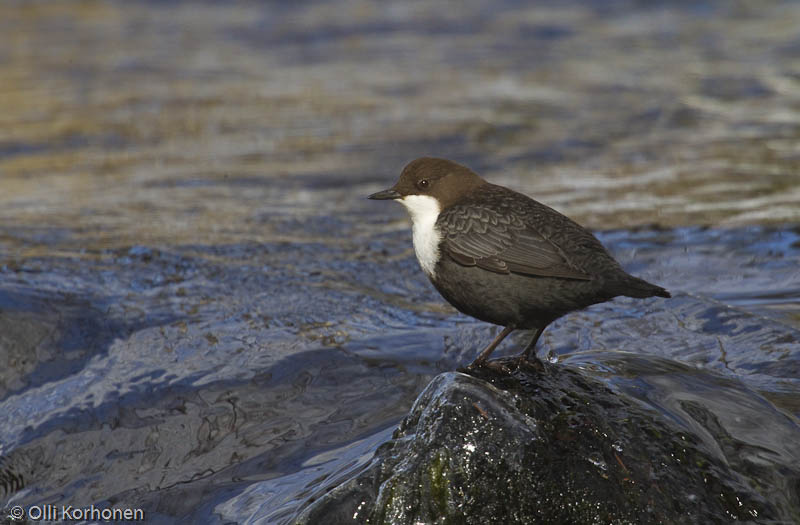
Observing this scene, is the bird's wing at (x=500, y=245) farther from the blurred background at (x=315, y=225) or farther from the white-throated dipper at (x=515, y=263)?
the blurred background at (x=315, y=225)

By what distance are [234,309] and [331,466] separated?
187cm

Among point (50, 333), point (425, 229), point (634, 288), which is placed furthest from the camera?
point (50, 333)

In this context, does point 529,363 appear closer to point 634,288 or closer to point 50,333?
point 634,288

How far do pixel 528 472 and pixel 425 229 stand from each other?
1236 millimetres

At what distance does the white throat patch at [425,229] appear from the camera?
403cm

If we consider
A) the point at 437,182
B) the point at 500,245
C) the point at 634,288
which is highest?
the point at 437,182

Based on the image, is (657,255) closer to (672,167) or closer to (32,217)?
(672,167)

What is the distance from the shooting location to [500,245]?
12.8 ft

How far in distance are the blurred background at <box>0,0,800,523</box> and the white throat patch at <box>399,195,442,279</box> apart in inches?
30.1

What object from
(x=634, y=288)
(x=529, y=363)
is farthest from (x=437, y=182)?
(x=634, y=288)

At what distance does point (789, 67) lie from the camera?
1352 cm

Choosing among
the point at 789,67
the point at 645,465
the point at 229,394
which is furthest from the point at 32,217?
the point at 789,67

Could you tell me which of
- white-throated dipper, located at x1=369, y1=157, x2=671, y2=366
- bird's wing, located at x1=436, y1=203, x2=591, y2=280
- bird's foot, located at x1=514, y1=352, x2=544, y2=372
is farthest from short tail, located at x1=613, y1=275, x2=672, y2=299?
bird's foot, located at x1=514, y1=352, x2=544, y2=372

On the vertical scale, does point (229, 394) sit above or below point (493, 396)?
below
